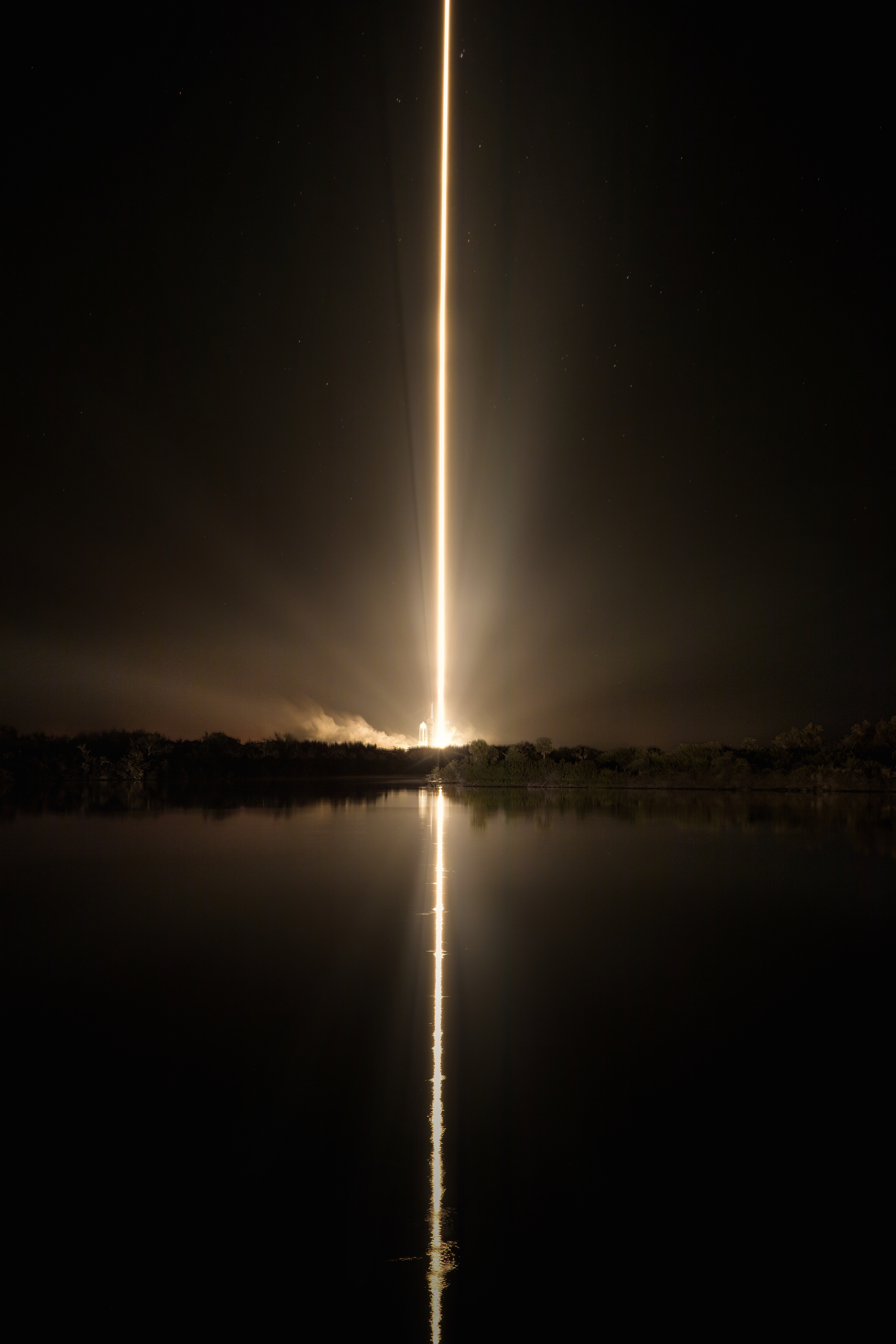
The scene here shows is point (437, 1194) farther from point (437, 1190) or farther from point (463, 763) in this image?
point (463, 763)

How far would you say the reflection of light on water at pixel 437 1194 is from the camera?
335 cm

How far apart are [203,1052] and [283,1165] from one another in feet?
5.91

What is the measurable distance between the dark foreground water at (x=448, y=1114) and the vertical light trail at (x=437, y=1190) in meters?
0.02

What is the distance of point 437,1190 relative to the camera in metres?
4.15

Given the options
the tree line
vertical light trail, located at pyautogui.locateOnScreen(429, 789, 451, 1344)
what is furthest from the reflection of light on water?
the tree line

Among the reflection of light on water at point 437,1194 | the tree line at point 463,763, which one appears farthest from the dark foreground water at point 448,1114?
the tree line at point 463,763

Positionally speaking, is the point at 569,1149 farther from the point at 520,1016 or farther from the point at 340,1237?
the point at 520,1016

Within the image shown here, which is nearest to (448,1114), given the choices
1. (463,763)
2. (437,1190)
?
(437,1190)

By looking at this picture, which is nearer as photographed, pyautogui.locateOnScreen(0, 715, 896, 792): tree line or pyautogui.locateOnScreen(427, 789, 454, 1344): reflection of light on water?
pyautogui.locateOnScreen(427, 789, 454, 1344): reflection of light on water

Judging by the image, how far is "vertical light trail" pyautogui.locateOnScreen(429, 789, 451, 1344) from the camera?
3340 millimetres

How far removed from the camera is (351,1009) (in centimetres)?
689

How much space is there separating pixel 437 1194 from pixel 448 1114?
88 centimetres

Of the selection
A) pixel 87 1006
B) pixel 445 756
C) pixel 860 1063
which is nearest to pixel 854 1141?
pixel 860 1063

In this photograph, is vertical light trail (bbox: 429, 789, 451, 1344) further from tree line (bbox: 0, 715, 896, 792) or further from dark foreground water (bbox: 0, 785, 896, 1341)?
tree line (bbox: 0, 715, 896, 792)
